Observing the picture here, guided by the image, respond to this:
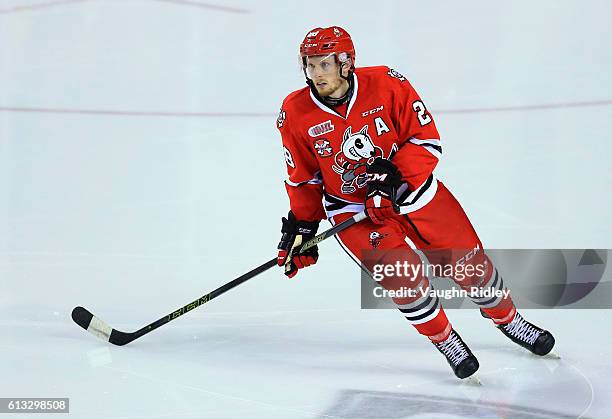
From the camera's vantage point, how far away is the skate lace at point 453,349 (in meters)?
3.00

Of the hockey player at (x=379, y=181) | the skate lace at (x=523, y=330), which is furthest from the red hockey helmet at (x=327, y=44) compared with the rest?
the skate lace at (x=523, y=330)

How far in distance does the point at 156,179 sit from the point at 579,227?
1.95 meters

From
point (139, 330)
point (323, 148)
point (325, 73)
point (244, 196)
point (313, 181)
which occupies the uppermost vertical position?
point (325, 73)

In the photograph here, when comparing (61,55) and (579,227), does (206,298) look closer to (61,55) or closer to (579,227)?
(579,227)

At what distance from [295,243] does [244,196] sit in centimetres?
138

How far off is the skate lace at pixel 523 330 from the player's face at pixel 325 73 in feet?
3.14

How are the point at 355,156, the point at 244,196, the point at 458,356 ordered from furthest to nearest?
the point at 244,196
the point at 355,156
the point at 458,356

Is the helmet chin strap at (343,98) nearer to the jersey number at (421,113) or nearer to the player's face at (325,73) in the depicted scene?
the player's face at (325,73)

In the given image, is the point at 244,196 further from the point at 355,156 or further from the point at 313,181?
the point at 355,156

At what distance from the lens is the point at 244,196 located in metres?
4.60

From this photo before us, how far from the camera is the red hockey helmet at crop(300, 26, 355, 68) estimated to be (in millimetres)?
3012

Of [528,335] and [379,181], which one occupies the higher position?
[379,181]

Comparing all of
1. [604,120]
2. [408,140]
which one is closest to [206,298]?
[408,140]

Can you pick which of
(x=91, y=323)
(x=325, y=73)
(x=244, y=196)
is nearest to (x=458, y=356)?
(x=325, y=73)
